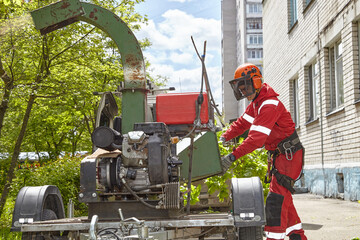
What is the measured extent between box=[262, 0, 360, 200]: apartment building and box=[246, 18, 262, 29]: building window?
4835cm

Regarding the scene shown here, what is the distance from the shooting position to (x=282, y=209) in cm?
544

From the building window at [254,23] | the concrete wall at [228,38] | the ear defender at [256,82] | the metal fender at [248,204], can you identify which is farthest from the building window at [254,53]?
the metal fender at [248,204]

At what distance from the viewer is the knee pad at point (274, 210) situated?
539 centimetres

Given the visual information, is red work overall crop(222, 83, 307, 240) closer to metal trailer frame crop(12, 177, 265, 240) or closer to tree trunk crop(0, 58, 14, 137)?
metal trailer frame crop(12, 177, 265, 240)

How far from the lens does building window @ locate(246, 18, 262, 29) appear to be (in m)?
68.0

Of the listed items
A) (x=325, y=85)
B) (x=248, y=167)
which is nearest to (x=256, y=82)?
(x=248, y=167)

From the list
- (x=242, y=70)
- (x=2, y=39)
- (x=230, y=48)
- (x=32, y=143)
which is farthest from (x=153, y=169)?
(x=230, y=48)

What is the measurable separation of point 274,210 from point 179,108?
4.97ft

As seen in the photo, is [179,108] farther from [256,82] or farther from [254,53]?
[254,53]

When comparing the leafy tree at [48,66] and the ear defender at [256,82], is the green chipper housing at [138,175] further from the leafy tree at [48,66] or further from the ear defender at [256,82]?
the leafy tree at [48,66]

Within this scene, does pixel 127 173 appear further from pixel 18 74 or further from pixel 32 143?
pixel 32 143

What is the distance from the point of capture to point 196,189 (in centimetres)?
734

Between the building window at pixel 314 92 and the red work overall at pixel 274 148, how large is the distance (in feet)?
32.2

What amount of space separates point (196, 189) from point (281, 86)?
1456 cm
